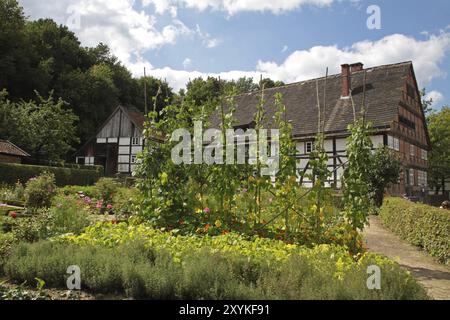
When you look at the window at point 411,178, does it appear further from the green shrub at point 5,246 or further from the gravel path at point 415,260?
the green shrub at point 5,246

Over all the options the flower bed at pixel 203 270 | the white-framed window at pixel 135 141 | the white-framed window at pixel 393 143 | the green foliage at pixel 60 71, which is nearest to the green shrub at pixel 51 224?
the flower bed at pixel 203 270

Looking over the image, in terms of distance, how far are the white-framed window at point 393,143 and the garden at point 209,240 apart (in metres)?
17.3

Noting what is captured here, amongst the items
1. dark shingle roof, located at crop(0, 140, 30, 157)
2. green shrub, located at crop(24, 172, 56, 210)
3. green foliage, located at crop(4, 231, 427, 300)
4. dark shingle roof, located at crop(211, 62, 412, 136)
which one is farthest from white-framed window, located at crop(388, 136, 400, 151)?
dark shingle roof, located at crop(0, 140, 30, 157)

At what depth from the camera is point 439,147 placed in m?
43.3

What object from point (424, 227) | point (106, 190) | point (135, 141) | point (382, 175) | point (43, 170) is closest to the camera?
point (424, 227)

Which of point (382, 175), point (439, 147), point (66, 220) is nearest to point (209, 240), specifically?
point (66, 220)

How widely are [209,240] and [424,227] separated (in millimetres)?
6204

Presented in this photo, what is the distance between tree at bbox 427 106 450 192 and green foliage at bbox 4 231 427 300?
1656 inches

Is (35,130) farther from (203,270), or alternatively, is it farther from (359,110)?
(203,270)

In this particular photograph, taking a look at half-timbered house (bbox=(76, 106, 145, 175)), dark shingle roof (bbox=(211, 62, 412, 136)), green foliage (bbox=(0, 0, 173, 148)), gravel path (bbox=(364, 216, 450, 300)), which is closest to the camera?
gravel path (bbox=(364, 216, 450, 300))

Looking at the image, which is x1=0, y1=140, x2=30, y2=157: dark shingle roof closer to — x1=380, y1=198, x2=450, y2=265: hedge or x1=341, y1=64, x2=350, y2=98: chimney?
x1=341, y1=64, x2=350, y2=98: chimney

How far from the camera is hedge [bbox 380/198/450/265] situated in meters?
8.56

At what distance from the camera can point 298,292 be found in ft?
13.4
